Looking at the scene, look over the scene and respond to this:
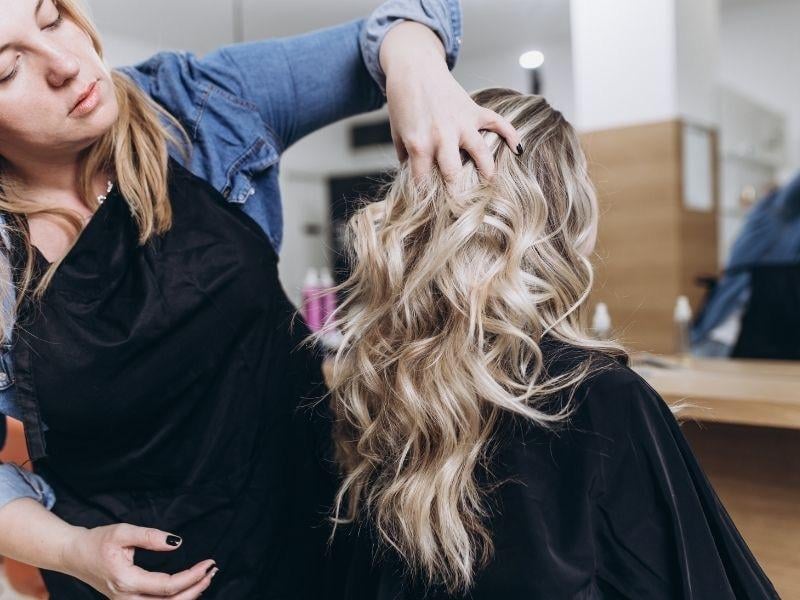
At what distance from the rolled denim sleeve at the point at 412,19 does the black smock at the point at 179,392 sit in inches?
10.9

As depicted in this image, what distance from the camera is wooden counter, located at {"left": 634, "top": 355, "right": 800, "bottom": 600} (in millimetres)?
1447

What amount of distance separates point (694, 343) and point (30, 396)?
74.1 inches

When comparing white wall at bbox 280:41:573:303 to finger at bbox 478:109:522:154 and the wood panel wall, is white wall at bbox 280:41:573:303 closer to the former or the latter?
the wood panel wall

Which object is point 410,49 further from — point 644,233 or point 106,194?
point 644,233

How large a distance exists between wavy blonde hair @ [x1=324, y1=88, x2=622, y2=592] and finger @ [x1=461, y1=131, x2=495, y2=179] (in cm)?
2

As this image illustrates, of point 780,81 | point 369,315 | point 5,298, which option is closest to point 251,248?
point 369,315

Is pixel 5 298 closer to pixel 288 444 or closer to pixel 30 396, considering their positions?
pixel 30 396

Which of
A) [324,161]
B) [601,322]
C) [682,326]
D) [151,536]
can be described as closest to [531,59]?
[324,161]

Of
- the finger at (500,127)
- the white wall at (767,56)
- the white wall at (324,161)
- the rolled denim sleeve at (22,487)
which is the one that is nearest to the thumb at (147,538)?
the rolled denim sleeve at (22,487)

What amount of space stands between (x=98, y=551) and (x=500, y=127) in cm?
69

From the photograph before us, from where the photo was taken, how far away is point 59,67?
2.54 feet

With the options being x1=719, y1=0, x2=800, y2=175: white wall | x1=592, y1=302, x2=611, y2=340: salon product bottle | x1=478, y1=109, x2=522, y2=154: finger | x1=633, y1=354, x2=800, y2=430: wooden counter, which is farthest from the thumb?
x1=719, y1=0, x2=800, y2=175: white wall

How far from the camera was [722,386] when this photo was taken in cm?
155

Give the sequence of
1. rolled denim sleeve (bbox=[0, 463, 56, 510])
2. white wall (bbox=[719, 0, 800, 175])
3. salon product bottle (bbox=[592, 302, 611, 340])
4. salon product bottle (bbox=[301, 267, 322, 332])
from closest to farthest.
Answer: rolled denim sleeve (bbox=[0, 463, 56, 510]) → salon product bottle (bbox=[592, 302, 611, 340]) → salon product bottle (bbox=[301, 267, 322, 332]) → white wall (bbox=[719, 0, 800, 175])
